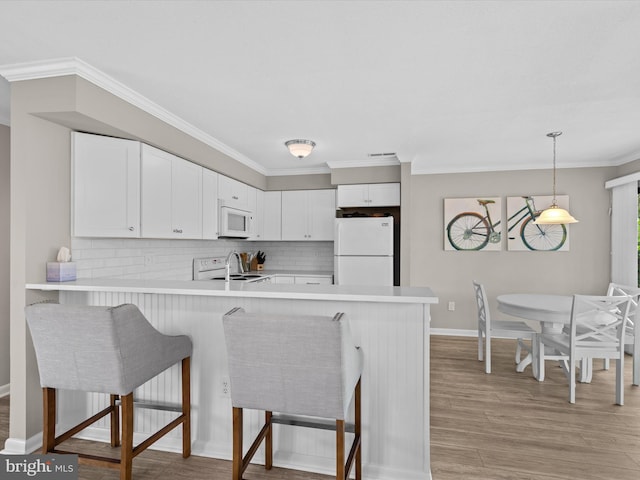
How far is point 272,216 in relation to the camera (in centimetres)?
535

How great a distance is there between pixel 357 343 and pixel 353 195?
2943 millimetres

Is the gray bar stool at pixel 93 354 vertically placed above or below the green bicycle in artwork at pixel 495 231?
below

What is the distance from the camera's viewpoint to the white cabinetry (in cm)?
514

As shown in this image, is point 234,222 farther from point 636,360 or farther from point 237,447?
point 636,360

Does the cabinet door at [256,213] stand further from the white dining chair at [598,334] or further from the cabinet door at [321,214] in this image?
the white dining chair at [598,334]

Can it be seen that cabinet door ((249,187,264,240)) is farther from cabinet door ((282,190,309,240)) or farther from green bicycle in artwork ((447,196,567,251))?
green bicycle in artwork ((447,196,567,251))

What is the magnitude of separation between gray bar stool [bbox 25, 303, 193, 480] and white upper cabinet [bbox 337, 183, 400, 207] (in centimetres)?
331

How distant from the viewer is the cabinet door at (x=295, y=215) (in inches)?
206

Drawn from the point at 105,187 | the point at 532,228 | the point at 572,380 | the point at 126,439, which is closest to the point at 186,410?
the point at 126,439

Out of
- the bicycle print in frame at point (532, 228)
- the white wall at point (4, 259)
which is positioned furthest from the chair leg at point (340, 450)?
the bicycle print in frame at point (532, 228)

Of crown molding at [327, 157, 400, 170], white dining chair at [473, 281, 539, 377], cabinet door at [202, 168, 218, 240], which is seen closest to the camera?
white dining chair at [473, 281, 539, 377]

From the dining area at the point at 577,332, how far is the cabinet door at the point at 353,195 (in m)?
1.72

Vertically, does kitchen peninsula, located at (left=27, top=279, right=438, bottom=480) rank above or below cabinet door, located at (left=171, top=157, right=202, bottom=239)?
below

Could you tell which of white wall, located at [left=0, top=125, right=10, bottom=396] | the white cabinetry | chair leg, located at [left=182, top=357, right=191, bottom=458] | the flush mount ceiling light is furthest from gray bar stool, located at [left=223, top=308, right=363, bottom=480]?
the white cabinetry
